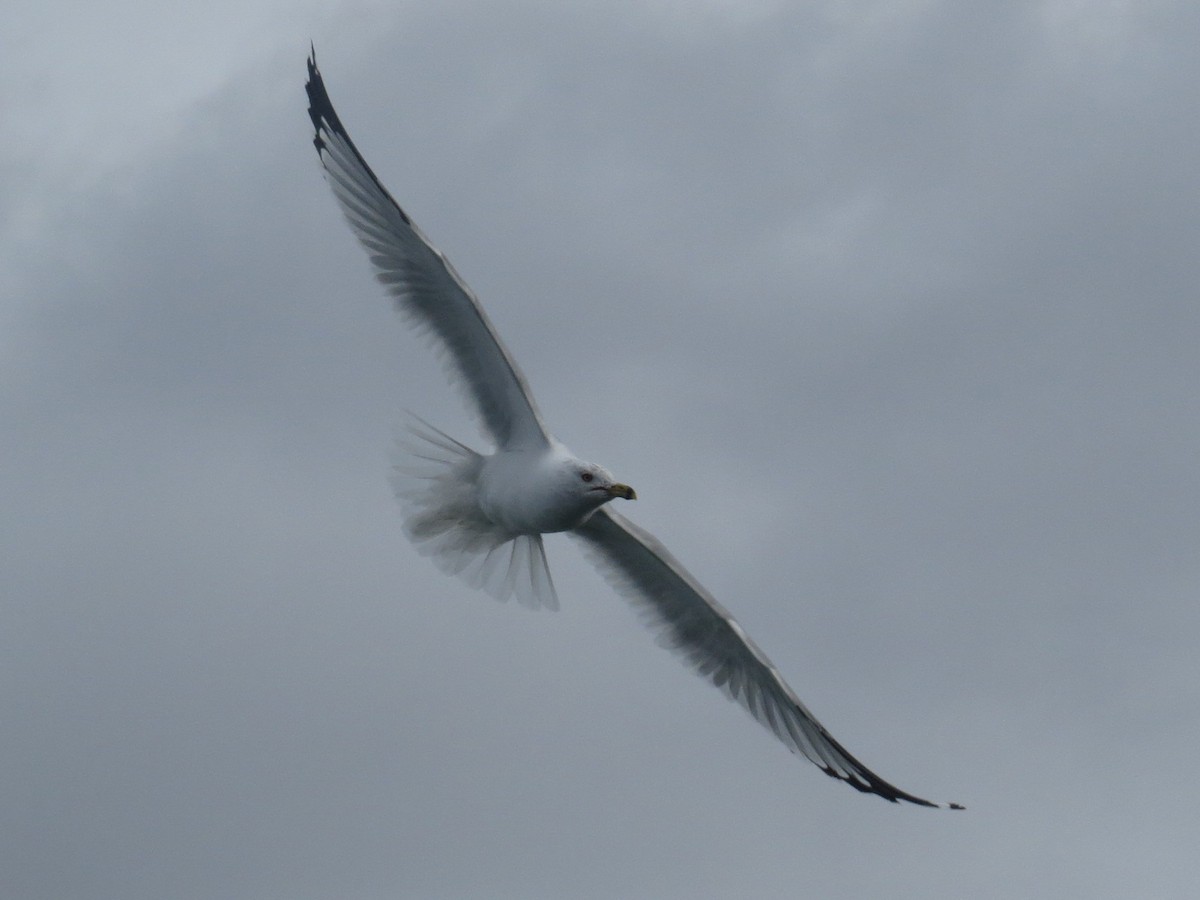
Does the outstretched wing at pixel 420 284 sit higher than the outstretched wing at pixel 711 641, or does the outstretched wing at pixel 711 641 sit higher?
the outstretched wing at pixel 420 284

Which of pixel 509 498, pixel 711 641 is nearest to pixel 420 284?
pixel 509 498

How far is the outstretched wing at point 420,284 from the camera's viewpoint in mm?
10805

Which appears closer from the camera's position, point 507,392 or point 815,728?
point 507,392

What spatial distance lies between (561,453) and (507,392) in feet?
1.68

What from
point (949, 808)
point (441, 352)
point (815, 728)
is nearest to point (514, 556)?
point (441, 352)

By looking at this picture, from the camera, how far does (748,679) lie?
12.2m

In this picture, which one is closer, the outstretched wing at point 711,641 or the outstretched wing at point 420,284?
the outstretched wing at point 420,284

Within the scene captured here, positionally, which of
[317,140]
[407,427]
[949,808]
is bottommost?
[949,808]

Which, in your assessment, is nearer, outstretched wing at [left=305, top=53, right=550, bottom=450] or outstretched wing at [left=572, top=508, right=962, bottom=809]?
outstretched wing at [left=305, top=53, right=550, bottom=450]

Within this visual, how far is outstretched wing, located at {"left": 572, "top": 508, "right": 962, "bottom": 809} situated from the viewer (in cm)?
1173

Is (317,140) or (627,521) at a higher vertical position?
(317,140)

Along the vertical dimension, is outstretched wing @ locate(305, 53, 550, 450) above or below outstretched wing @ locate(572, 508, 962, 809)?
above

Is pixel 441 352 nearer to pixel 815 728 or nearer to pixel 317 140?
pixel 317 140

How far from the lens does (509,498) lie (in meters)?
10.9
